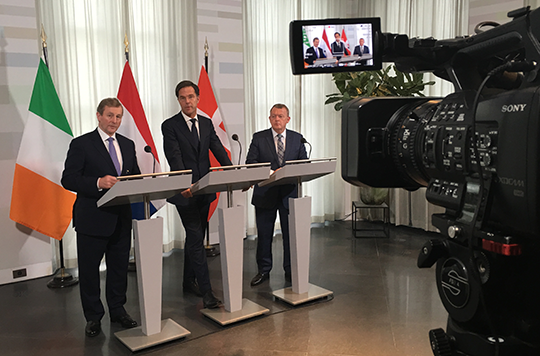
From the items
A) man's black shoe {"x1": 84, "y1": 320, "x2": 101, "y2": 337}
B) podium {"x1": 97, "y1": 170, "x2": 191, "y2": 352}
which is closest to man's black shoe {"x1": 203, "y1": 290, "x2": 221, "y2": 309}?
podium {"x1": 97, "y1": 170, "x2": 191, "y2": 352}

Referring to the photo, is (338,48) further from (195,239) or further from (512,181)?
(195,239)

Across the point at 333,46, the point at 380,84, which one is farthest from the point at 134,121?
the point at 333,46

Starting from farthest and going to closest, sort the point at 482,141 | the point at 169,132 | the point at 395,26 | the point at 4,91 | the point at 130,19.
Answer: the point at 395,26
the point at 130,19
the point at 4,91
the point at 169,132
the point at 482,141

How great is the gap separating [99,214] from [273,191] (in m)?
1.38

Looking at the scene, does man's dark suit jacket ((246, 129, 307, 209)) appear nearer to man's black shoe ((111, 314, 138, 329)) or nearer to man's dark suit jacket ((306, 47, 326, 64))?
man's black shoe ((111, 314, 138, 329))

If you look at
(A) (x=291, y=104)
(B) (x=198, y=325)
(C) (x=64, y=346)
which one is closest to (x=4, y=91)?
(C) (x=64, y=346)

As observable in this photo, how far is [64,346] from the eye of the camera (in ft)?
9.11

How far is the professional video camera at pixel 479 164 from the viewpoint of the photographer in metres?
0.96

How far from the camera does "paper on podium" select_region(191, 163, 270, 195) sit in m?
2.71

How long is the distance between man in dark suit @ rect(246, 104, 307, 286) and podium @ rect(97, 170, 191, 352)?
1095mm

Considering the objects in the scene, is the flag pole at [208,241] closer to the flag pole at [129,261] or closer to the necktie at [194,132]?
the flag pole at [129,261]

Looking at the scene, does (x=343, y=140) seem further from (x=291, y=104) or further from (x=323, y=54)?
(x=291, y=104)

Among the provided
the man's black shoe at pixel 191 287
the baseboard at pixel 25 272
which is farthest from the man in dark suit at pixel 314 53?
the baseboard at pixel 25 272

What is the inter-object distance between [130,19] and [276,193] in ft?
6.98
